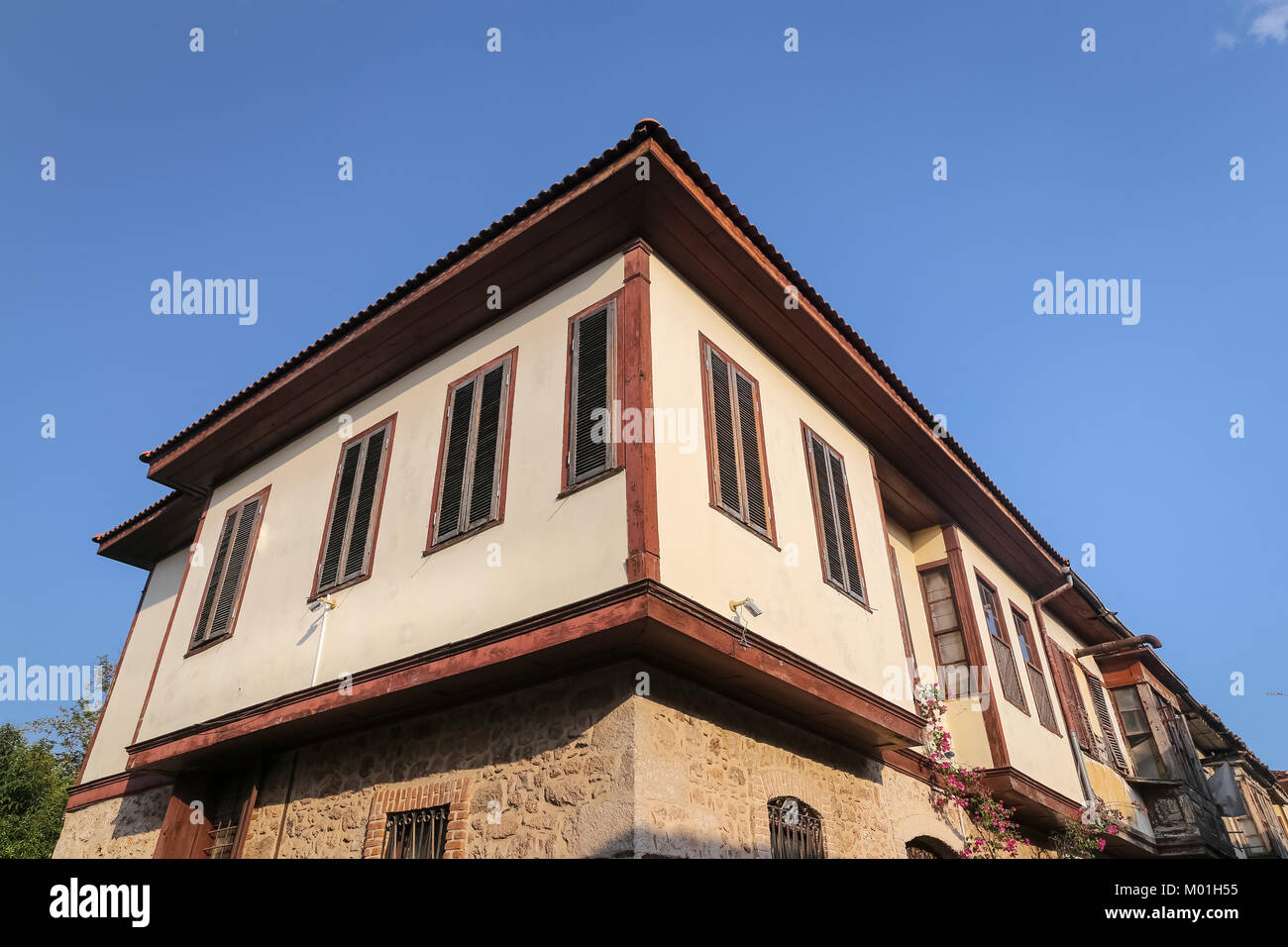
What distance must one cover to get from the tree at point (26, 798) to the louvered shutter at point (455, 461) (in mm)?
16996

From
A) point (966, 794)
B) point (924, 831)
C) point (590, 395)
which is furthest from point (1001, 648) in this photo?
point (590, 395)

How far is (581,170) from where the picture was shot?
7590mm

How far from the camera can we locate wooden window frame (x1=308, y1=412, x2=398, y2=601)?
27.9ft

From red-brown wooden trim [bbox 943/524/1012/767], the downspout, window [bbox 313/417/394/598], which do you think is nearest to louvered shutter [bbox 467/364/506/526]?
window [bbox 313/417/394/598]

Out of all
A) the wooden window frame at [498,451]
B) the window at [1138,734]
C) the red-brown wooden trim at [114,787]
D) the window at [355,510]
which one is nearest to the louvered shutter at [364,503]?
the window at [355,510]

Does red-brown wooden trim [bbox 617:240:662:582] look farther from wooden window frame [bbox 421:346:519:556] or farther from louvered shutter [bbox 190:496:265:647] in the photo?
louvered shutter [bbox 190:496:265:647]

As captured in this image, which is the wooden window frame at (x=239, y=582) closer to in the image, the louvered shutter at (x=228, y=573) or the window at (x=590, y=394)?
the louvered shutter at (x=228, y=573)

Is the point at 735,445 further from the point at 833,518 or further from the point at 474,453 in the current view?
the point at 474,453

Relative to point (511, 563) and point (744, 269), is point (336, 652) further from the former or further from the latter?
point (744, 269)

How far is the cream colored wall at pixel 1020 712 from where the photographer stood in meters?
10.8

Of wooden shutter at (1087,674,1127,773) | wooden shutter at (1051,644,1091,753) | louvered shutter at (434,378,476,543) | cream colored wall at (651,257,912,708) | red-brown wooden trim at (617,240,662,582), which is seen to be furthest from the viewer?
wooden shutter at (1087,674,1127,773)

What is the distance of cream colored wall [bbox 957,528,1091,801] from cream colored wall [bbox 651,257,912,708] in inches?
99.8
